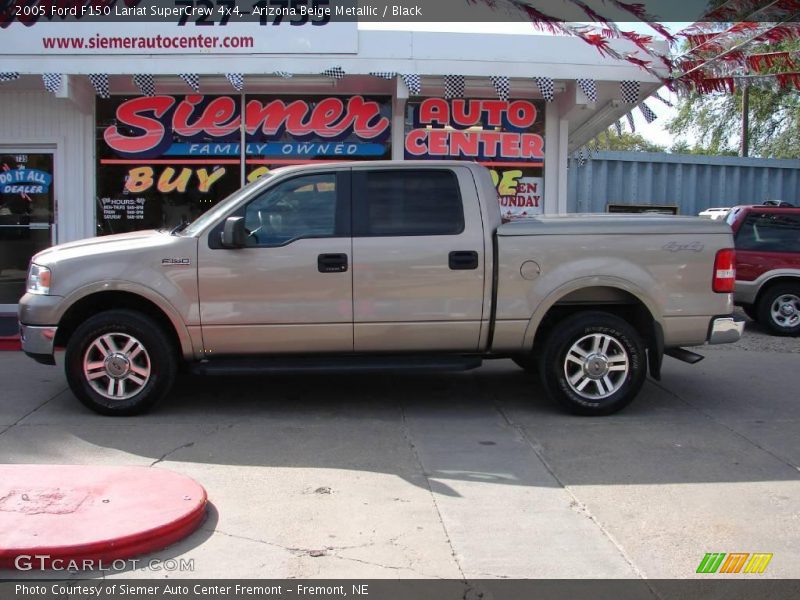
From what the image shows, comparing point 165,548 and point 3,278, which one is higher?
point 3,278

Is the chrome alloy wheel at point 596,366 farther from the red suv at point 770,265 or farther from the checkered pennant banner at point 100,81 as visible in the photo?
the checkered pennant banner at point 100,81

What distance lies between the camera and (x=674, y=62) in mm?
9633

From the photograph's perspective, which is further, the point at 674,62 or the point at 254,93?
the point at 254,93

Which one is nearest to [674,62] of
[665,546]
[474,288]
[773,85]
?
[773,85]

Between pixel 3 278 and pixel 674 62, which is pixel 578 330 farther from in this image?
pixel 3 278

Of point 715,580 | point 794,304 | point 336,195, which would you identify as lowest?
point 715,580

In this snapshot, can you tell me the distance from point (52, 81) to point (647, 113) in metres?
7.57

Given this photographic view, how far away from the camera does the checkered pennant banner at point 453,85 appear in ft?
32.3

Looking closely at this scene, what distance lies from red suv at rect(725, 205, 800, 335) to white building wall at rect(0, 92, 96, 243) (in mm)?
9339

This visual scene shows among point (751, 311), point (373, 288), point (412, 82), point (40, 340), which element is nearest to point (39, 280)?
point (40, 340)

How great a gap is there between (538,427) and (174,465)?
2.79 metres

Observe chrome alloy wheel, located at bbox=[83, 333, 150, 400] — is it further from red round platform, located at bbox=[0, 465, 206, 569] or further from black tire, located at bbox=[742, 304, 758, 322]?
black tire, located at bbox=[742, 304, 758, 322]

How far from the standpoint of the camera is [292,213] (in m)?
6.36

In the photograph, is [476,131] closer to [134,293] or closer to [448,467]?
[134,293]
